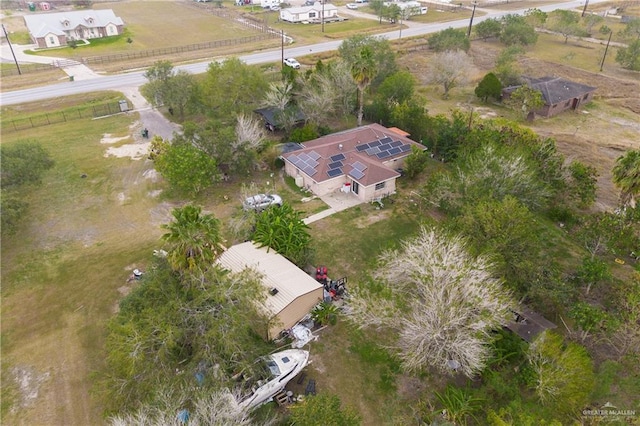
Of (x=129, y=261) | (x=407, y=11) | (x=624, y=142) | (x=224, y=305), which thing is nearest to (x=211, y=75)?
(x=129, y=261)

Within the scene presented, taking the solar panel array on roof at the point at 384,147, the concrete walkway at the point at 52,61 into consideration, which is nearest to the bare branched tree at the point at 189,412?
the solar panel array on roof at the point at 384,147

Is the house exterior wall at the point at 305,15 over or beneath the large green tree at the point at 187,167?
over

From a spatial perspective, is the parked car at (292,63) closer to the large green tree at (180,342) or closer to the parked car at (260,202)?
the parked car at (260,202)

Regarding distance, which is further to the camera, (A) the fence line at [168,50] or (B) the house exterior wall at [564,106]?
(A) the fence line at [168,50]

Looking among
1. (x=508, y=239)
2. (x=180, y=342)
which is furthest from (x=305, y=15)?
(x=180, y=342)

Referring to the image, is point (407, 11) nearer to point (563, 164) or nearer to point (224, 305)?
point (563, 164)

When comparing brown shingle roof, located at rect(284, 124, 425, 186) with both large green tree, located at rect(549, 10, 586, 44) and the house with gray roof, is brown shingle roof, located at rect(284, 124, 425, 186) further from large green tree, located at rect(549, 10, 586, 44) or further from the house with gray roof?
large green tree, located at rect(549, 10, 586, 44)
